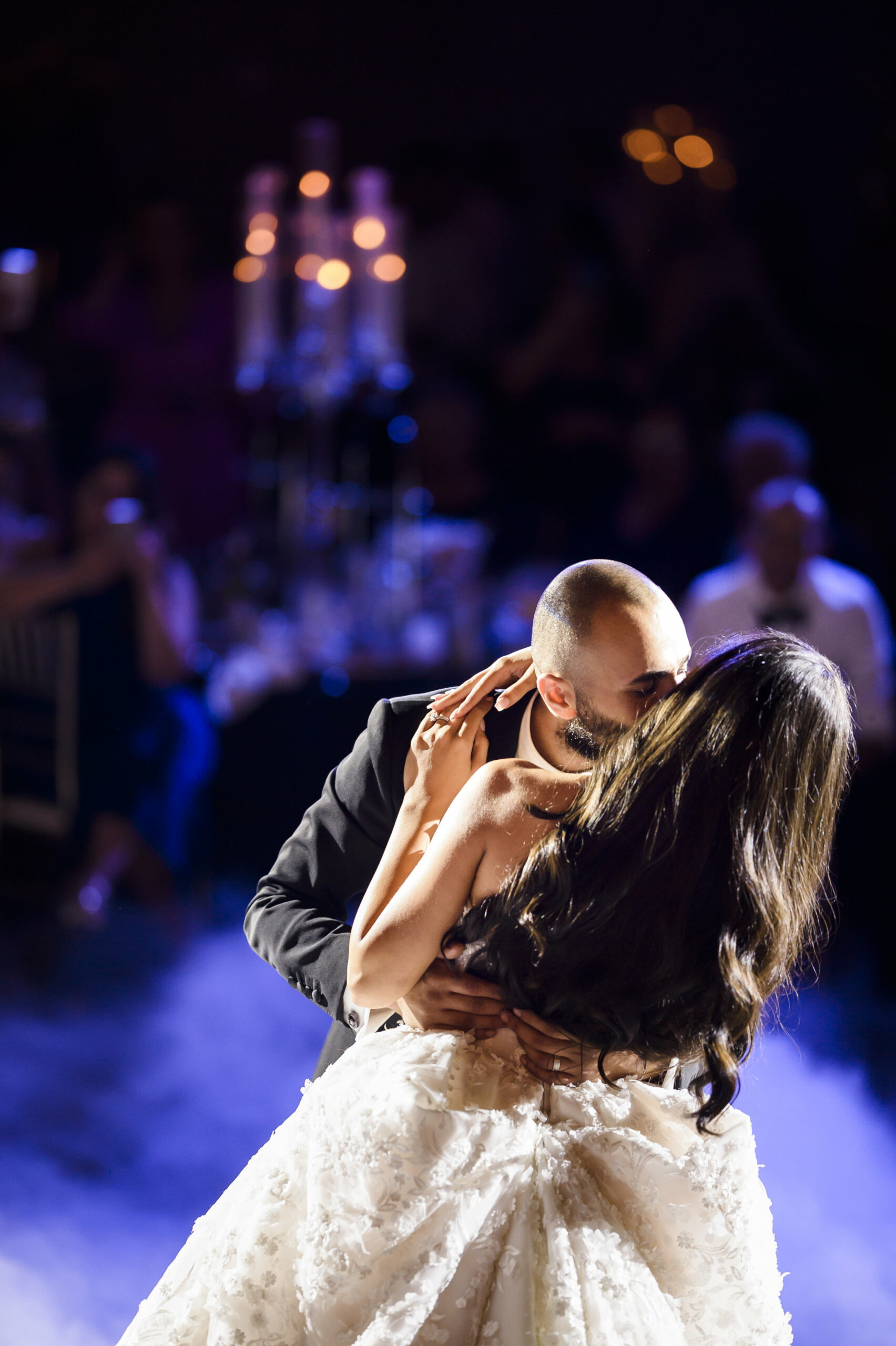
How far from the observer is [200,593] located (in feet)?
12.6

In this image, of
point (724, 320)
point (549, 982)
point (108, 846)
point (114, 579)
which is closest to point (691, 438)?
point (724, 320)

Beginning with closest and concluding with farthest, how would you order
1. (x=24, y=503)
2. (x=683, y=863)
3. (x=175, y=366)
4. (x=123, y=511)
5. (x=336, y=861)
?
1. (x=683, y=863)
2. (x=336, y=861)
3. (x=123, y=511)
4. (x=24, y=503)
5. (x=175, y=366)

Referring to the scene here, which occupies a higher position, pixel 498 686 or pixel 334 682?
pixel 334 682

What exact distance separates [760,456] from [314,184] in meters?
1.65

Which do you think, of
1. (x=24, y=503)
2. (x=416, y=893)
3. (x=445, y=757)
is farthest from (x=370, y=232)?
(x=416, y=893)

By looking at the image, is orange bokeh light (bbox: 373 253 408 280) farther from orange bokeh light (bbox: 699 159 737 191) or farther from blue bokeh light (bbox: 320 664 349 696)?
orange bokeh light (bbox: 699 159 737 191)

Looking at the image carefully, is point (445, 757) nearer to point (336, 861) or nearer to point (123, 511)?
point (336, 861)

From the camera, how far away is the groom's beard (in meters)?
1.15

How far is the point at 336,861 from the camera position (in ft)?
4.84

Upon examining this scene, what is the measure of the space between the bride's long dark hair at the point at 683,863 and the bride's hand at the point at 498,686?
0.13 meters

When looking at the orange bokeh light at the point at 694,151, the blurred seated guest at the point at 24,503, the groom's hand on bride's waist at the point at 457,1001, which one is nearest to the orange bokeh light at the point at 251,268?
the blurred seated guest at the point at 24,503

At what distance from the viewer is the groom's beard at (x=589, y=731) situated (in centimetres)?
115

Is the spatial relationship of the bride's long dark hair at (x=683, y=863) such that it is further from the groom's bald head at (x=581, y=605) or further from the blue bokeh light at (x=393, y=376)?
the blue bokeh light at (x=393, y=376)

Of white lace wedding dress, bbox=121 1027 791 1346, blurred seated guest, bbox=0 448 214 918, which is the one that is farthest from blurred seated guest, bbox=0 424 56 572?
white lace wedding dress, bbox=121 1027 791 1346
